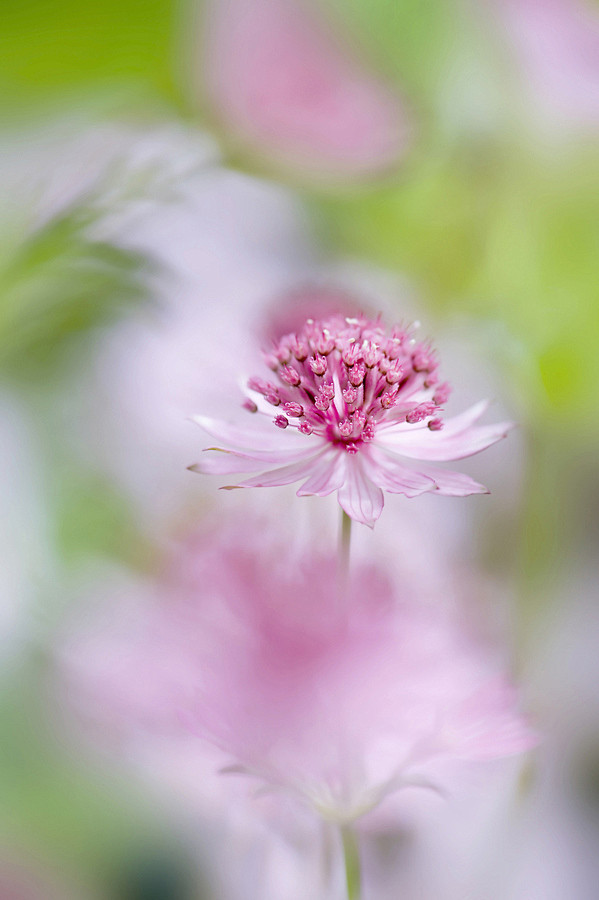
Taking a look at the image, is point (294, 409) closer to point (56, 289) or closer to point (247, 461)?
point (247, 461)

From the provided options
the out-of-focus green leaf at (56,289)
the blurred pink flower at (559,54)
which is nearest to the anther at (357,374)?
the out-of-focus green leaf at (56,289)

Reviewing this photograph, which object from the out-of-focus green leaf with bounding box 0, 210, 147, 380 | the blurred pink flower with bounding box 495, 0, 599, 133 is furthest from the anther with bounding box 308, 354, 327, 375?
the blurred pink flower with bounding box 495, 0, 599, 133

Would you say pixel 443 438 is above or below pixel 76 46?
below

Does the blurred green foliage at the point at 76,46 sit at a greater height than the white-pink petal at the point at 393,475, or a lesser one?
greater

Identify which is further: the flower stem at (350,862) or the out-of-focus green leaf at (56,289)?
the out-of-focus green leaf at (56,289)

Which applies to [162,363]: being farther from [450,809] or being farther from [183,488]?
[450,809]

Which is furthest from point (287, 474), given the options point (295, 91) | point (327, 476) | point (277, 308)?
point (295, 91)

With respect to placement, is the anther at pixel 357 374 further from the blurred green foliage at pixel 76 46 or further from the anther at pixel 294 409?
the blurred green foliage at pixel 76 46
